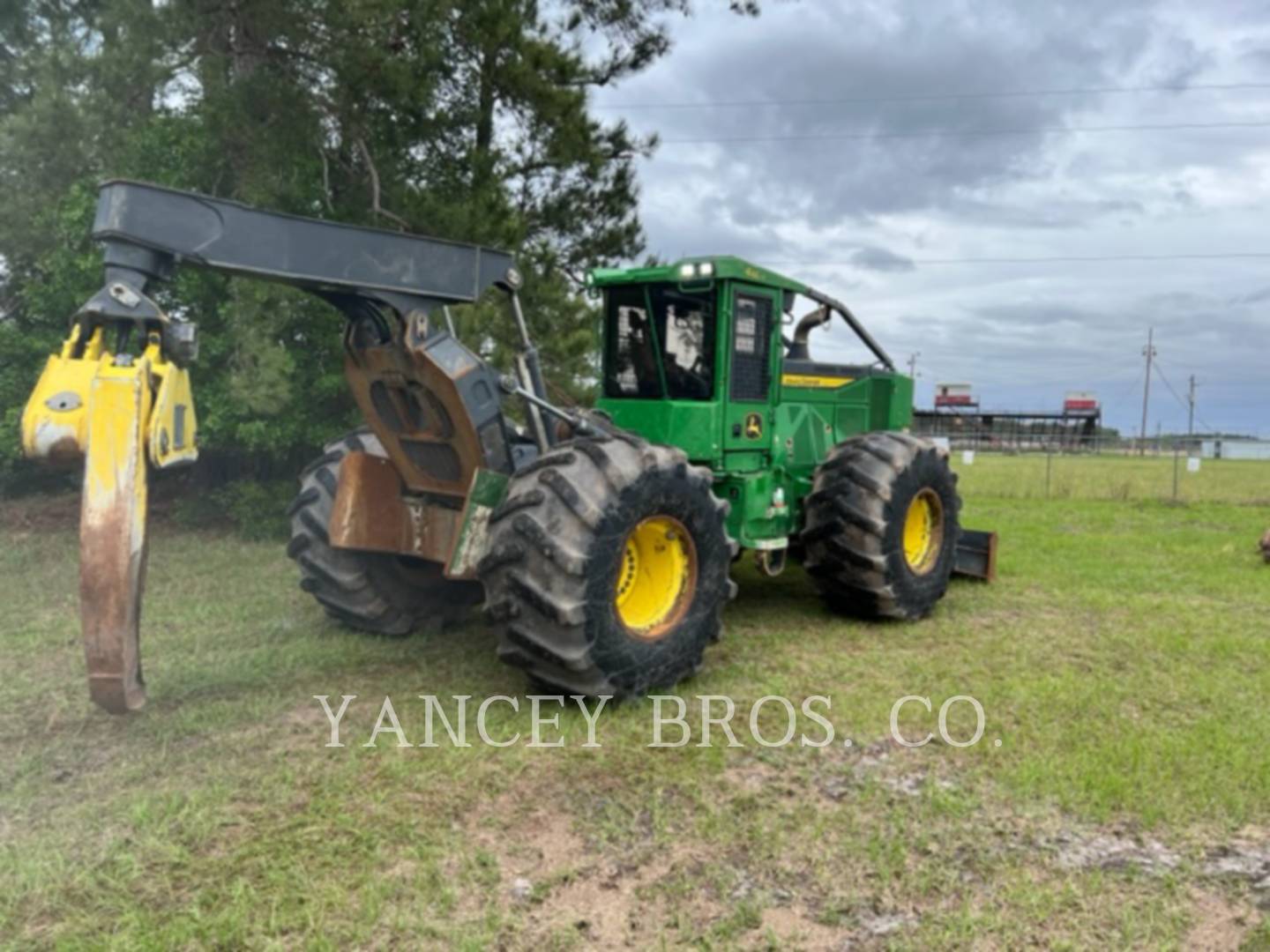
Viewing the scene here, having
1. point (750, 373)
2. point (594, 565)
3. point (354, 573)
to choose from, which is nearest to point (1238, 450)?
point (750, 373)

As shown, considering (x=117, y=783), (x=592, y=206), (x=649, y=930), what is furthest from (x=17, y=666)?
(x=592, y=206)

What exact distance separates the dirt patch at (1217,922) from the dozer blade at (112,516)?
150 inches

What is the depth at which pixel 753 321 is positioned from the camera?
20.5 ft

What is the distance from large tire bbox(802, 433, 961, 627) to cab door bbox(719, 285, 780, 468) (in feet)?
1.67

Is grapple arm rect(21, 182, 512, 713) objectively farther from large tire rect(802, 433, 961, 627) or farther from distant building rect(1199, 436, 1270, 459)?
distant building rect(1199, 436, 1270, 459)

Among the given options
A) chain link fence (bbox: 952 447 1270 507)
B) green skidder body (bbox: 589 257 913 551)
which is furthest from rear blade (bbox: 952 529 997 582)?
chain link fence (bbox: 952 447 1270 507)

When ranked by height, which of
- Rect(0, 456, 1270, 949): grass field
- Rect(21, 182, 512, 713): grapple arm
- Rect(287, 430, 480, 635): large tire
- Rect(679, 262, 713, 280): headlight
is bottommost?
Rect(0, 456, 1270, 949): grass field

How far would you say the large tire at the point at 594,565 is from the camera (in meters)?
4.29

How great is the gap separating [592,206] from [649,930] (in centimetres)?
987

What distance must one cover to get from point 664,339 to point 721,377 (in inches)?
18.2

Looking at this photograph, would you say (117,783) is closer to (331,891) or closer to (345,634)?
(331,891)

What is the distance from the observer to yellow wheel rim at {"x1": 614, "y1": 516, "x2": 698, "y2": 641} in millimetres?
4941

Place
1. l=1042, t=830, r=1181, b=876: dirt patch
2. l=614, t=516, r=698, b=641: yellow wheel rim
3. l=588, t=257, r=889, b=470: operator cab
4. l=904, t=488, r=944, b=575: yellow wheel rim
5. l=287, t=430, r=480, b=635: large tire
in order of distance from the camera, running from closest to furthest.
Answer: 1. l=1042, t=830, r=1181, b=876: dirt patch
2. l=614, t=516, r=698, b=641: yellow wheel rim
3. l=287, t=430, r=480, b=635: large tire
4. l=588, t=257, r=889, b=470: operator cab
5. l=904, t=488, r=944, b=575: yellow wheel rim

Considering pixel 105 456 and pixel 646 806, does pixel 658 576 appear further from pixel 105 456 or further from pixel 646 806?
pixel 105 456
